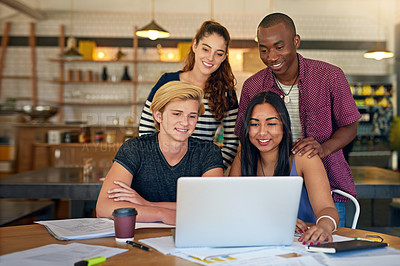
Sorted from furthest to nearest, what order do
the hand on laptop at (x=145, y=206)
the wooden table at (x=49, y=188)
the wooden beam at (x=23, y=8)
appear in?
the wooden beam at (x=23, y=8)
the wooden table at (x=49, y=188)
the hand on laptop at (x=145, y=206)

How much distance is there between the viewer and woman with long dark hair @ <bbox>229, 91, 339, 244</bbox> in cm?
168

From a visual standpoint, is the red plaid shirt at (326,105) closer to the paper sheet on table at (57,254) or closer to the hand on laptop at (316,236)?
the hand on laptop at (316,236)

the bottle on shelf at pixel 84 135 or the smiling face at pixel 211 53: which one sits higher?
the smiling face at pixel 211 53

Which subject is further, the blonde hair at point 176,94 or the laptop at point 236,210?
the blonde hair at point 176,94

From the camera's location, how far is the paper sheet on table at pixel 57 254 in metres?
1.05

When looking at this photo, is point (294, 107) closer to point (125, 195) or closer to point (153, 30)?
point (125, 195)

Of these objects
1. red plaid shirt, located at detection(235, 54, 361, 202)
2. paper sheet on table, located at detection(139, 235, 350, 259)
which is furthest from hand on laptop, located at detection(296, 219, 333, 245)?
red plaid shirt, located at detection(235, 54, 361, 202)

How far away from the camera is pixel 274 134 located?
1.75 metres

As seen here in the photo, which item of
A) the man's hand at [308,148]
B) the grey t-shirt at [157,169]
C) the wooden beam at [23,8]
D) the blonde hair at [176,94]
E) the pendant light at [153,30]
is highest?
the wooden beam at [23,8]

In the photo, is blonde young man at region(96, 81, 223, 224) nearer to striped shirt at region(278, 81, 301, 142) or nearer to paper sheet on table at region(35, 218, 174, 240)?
paper sheet on table at region(35, 218, 174, 240)

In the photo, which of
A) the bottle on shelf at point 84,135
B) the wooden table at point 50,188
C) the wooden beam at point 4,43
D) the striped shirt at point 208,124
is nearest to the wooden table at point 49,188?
the wooden table at point 50,188

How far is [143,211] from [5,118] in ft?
14.2

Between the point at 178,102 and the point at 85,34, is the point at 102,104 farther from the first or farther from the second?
the point at 178,102

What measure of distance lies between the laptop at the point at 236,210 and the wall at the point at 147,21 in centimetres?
614
